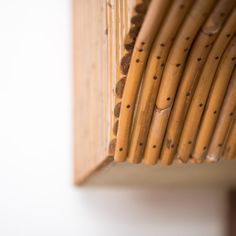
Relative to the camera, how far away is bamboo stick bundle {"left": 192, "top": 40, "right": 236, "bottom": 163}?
0.72 metres

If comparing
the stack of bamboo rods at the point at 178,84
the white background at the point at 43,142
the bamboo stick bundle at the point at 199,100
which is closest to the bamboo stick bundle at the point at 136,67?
the stack of bamboo rods at the point at 178,84

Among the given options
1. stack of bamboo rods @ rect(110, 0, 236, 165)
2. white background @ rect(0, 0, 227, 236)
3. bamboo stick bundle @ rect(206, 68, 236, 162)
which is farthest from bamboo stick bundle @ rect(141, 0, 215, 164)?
white background @ rect(0, 0, 227, 236)

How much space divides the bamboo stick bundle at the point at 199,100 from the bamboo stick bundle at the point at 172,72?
0.04m

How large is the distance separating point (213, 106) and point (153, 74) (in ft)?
0.46

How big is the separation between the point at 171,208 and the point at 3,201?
1.86 ft

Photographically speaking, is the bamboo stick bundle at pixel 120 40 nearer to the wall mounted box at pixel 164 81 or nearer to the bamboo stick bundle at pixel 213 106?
the wall mounted box at pixel 164 81

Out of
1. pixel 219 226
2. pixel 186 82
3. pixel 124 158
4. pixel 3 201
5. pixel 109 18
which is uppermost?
pixel 109 18

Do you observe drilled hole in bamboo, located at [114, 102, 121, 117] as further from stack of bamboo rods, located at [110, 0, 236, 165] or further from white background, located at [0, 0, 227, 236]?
white background, located at [0, 0, 227, 236]

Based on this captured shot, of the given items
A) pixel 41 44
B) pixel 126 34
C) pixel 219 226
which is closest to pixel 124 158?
pixel 126 34

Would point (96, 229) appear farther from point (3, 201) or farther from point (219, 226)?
point (219, 226)

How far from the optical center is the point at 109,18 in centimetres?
80

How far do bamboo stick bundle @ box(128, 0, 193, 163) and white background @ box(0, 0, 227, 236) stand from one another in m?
0.61

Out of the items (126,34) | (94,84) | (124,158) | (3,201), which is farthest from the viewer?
(3,201)

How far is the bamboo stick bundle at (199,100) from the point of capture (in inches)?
27.3
